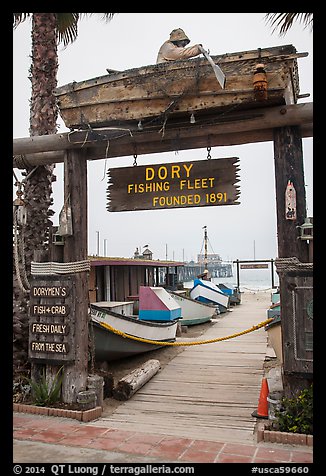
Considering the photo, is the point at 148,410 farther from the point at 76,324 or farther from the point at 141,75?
the point at 141,75

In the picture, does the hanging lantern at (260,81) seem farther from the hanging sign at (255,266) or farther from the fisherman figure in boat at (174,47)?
the hanging sign at (255,266)

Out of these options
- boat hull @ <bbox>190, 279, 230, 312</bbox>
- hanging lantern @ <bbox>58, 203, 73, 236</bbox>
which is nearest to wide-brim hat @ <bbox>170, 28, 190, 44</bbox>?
hanging lantern @ <bbox>58, 203, 73, 236</bbox>

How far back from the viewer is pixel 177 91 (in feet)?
18.7

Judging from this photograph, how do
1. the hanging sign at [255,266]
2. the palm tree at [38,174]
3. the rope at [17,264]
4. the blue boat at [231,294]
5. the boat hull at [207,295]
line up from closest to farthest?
1. the rope at [17,264]
2. the palm tree at [38,174]
3. the boat hull at [207,295]
4. the blue boat at [231,294]
5. the hanging sign at [255,266]

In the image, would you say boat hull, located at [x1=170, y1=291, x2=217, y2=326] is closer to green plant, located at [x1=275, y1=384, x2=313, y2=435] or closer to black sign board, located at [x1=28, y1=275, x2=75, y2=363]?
black sign board, located at [x1=28, y1=275, x2=75, y2=363]

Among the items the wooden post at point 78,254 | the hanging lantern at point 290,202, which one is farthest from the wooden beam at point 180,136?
the hanging lantern at point 290,202

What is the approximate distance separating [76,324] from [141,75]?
3.64m

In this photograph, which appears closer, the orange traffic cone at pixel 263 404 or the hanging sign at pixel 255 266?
the orange traffic cone at pixel 263 404

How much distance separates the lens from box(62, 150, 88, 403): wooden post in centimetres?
625

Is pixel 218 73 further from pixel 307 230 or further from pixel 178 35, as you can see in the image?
pixel 307 230

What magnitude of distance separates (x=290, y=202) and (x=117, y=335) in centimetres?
484

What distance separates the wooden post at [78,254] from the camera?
6.25 meters

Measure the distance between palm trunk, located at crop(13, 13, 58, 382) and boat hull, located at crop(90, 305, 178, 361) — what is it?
1.32m

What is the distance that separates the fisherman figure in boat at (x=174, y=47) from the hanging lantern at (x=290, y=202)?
7.55 feet
